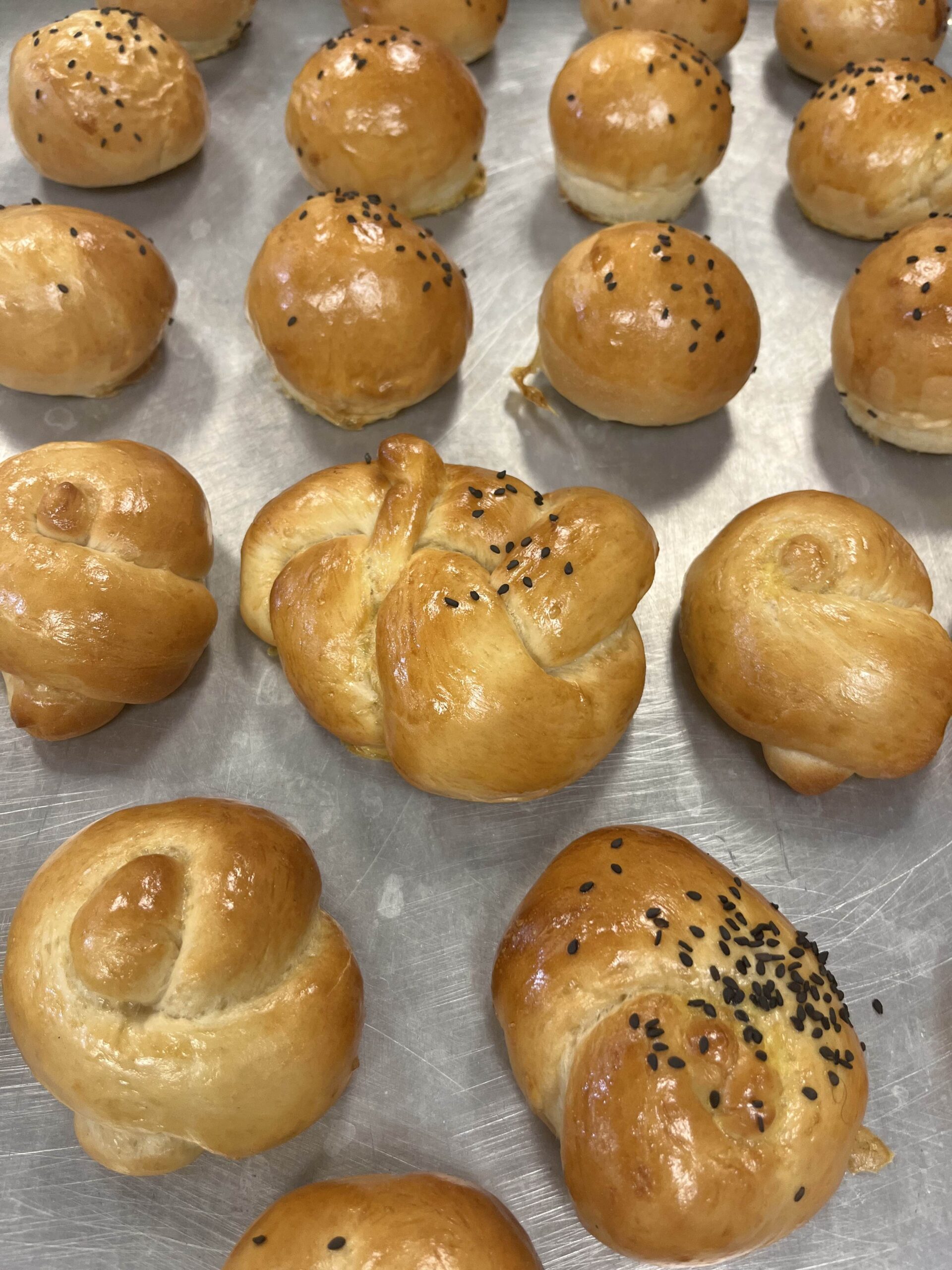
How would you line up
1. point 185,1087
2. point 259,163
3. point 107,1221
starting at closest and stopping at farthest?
point 185,1087
point 107,1221
point 259,163

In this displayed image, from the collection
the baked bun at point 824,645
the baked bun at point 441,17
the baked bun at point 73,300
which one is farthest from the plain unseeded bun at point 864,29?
the baked bun at point 73,300

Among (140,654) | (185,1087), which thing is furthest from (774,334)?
(185,1087)

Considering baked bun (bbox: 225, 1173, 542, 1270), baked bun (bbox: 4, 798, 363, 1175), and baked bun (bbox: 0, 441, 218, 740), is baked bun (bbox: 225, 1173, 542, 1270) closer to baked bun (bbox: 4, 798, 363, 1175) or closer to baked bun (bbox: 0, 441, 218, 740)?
baked bun (bbox: 4, 798, 363, 1175)

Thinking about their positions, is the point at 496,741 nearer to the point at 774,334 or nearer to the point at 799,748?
the point at 799,748

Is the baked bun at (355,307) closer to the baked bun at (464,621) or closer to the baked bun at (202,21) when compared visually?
the baked bun at (464,621)

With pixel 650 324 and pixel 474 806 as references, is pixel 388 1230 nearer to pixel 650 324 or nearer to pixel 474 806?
pixel 474 806

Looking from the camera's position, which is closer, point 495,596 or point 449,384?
point 495,596

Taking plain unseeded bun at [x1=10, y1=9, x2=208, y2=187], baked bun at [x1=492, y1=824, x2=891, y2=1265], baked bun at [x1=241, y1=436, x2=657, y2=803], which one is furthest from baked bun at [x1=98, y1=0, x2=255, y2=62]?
baked bun at [x1=492, y1=824, x2=891, y2=1265]
